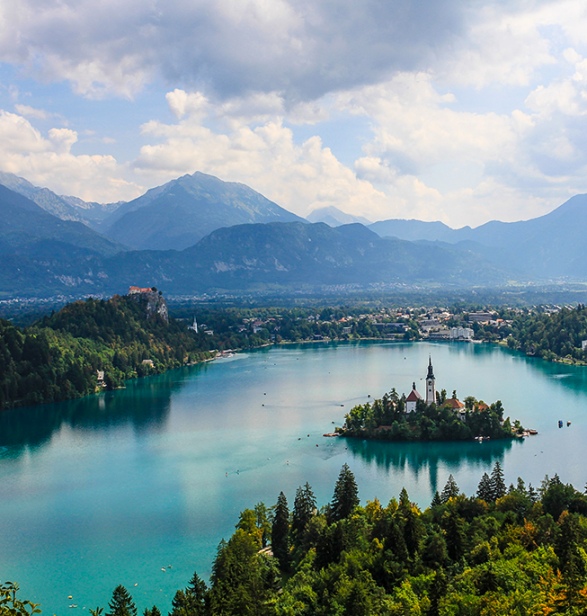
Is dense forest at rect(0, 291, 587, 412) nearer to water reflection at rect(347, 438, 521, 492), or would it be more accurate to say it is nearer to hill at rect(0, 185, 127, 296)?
water reflection at rect(347, 438, 521, 492)

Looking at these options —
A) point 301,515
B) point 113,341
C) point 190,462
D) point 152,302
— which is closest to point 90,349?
point 113,341

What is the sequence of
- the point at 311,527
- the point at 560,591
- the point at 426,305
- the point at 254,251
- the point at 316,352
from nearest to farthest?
the point at 560,591
the point at 311,527
the point at 316,352
the point at 426,305
the point at 254,251

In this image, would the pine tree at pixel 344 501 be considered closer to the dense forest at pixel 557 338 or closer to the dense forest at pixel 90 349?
the dense forest at pixel 90 349

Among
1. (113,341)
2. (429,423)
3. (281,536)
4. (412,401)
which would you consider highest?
(113,341)

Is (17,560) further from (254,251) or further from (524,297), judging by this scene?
(254,251)

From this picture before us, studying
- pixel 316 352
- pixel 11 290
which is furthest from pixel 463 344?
pixel 11 290

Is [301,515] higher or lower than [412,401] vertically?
lower

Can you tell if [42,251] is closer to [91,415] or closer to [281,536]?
[91,415]

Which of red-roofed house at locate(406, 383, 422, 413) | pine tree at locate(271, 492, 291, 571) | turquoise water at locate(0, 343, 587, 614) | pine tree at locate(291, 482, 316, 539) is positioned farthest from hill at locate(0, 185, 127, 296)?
pine tree at locate(271, 492, 291, 571)
